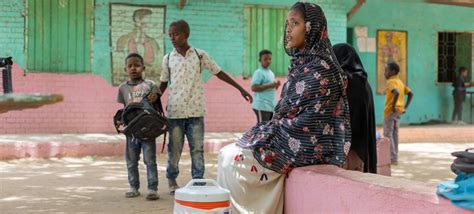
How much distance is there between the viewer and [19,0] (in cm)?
951

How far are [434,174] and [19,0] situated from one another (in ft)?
22.6

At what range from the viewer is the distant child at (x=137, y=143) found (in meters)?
4.94

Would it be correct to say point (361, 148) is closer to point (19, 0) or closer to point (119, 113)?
point (119, 113)

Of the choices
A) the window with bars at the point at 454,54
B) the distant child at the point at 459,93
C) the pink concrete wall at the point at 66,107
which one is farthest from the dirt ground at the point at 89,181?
the window with bars at the point at 454,54

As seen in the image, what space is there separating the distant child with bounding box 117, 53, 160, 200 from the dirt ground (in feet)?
0.43

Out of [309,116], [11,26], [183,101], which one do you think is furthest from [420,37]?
[309,116]

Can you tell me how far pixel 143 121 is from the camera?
4727 millimetres

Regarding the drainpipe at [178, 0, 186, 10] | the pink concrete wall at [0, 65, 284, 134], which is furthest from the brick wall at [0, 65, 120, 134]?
the drainpipe at [178, 0, 186, 10]

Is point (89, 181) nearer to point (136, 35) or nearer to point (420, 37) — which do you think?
point (136, 35)

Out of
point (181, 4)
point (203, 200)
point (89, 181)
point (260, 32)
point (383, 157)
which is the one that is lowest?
point (89, 181)

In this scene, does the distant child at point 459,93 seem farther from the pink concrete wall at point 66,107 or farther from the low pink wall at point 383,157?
the low pink wall at point 383,157

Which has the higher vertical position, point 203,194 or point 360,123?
point 360,123

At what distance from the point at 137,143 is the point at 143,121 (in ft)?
1.26

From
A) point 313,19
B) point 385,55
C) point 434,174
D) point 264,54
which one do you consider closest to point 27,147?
point 264,54
